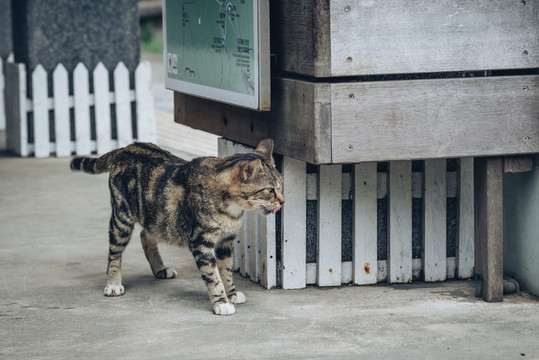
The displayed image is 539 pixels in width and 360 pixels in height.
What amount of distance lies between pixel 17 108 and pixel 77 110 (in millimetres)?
738

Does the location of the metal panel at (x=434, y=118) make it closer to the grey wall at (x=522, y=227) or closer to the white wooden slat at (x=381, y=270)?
the grey wall at (x=522, y=227)

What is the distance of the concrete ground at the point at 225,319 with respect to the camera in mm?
4738

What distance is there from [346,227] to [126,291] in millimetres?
1497

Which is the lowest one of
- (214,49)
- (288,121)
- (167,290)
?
(167,290)

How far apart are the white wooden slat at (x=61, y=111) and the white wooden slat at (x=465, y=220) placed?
21.6 feet

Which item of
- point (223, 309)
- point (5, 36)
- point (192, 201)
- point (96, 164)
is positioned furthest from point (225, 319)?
point (5, 36)

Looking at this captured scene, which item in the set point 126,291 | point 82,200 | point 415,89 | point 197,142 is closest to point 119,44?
point 197,142

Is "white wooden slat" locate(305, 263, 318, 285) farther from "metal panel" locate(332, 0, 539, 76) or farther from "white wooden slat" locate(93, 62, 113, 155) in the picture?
"white wooden slat" locate(93, 62, 113, 155)

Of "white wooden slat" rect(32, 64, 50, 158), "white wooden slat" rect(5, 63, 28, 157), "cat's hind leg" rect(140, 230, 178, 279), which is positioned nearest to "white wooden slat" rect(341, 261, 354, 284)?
"cat's hind leg" rect(140, 230, 178, 279)

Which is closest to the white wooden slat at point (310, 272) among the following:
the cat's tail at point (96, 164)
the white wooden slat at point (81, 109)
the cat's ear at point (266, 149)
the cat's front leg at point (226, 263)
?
the cat's front leg at point (226, 263)

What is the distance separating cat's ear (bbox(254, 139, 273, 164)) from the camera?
5.52 m

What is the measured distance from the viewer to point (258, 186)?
530 cm

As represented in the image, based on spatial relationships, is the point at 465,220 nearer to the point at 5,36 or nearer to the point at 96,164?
the point at 96,164

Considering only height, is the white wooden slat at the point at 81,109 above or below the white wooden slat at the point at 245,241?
above
